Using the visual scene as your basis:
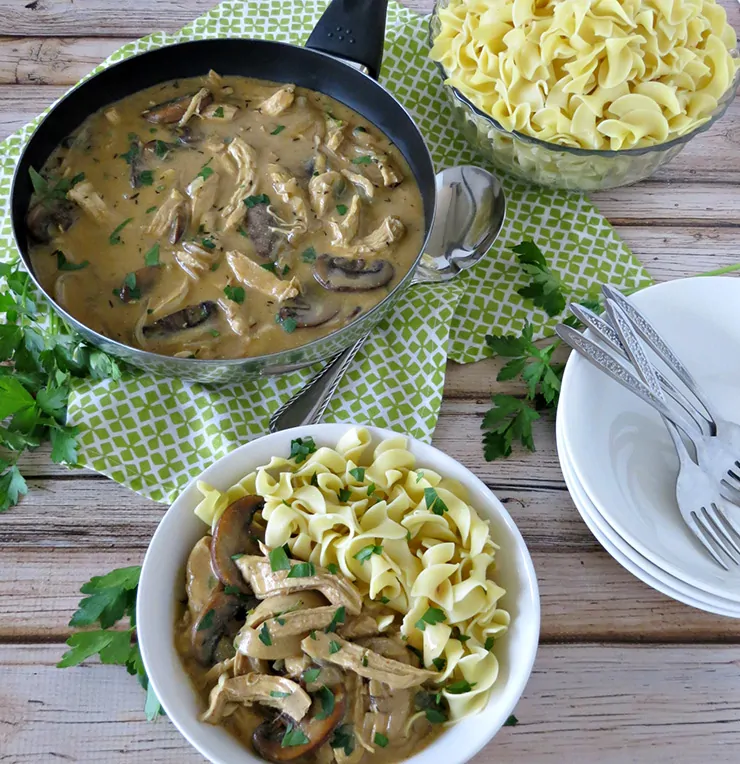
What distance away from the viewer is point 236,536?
2023 millimetres

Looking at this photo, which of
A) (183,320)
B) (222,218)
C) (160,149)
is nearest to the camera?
(183,320)

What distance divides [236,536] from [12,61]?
7.75 feet

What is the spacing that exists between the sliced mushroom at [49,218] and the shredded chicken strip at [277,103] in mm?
784

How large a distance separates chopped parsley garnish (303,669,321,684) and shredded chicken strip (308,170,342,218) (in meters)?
A: 1.51

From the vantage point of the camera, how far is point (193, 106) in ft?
9.25

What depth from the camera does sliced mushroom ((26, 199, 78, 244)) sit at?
2.53 meters

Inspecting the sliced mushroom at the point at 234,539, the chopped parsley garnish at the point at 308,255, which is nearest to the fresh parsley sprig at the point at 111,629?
the sliced mushroom at the point at 234,539

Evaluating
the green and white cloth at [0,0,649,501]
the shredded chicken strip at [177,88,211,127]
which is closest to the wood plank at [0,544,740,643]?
the green and white cloth at [0,0,649,501]

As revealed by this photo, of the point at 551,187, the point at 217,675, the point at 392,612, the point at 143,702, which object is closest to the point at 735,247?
the point at 551,187

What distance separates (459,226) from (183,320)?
1033 mm

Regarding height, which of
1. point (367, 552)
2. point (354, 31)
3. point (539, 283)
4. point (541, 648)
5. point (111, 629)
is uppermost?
point (354, 31)

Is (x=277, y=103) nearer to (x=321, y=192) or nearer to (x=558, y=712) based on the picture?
(x=321, y=192)

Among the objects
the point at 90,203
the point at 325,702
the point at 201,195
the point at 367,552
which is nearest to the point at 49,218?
the point at 90,203

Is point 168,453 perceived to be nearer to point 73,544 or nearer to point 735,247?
point 73,544
